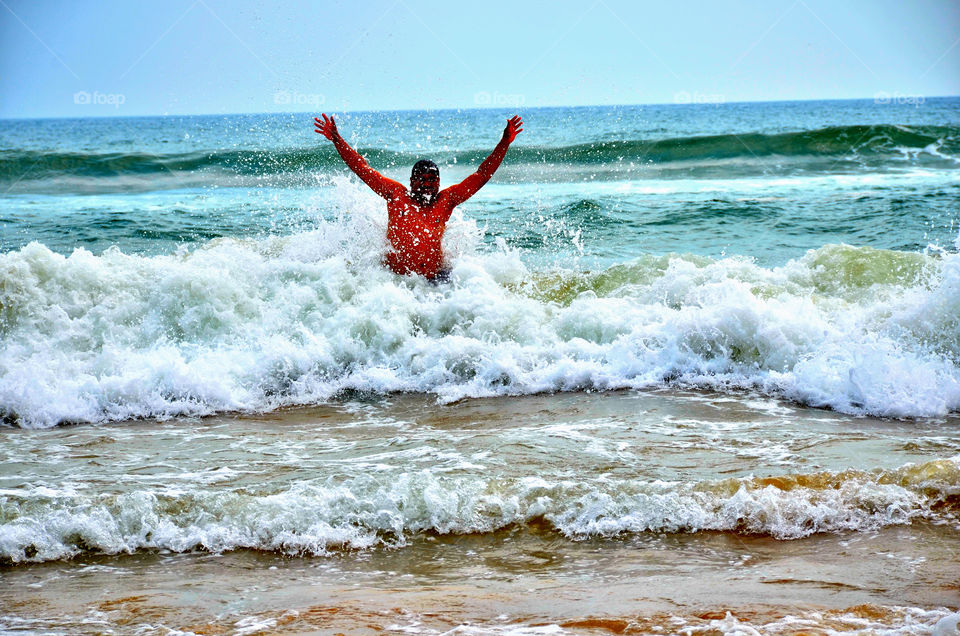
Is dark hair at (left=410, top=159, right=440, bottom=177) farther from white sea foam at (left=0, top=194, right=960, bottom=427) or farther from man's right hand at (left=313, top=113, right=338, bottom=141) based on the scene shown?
white sea foam at (left=0, top=194, right=960, bottom=427)

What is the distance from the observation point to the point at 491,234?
1141 cm

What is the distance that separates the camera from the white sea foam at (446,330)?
5.73 meters

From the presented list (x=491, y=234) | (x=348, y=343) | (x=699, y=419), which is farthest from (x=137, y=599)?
(x=491, y=234)

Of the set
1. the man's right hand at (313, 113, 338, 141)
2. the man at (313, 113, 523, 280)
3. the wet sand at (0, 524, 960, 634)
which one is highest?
the man's right hand at (313, 113, 338, 141)

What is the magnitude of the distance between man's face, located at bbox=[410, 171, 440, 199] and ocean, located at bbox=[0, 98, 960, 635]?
73 centimetres

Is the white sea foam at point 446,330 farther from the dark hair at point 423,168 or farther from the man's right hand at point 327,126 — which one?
the man's right hand at point 327,126

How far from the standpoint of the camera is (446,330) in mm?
6969

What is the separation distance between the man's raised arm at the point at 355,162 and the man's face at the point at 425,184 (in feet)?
0.50

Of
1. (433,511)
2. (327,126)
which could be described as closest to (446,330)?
(327,126)

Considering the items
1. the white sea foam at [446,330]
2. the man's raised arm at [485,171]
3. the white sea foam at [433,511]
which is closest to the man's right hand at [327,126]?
the man's raised arm at [485,171]

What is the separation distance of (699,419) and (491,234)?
6640mm

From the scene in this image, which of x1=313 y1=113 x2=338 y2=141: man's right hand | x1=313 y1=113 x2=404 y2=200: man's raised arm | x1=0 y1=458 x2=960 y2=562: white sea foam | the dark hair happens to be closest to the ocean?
x1=0 y1=458 x2=960 y2=562: white sea foam

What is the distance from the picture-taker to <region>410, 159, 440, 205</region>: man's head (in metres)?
7.35

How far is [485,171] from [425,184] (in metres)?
0.54
